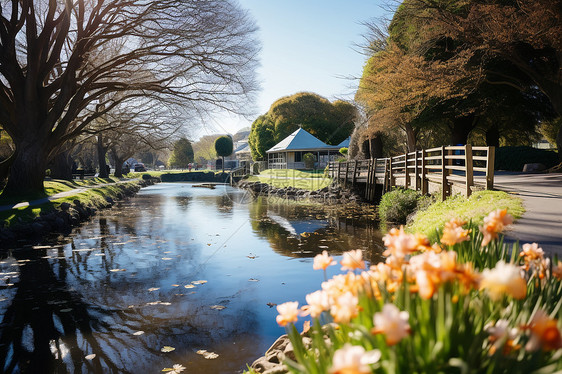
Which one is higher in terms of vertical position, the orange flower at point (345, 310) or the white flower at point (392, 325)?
the white flower at point (392, 325)

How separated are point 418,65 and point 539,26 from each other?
5677 mm

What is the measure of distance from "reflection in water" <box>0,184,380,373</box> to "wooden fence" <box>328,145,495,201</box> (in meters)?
2.93

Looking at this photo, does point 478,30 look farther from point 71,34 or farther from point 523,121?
point 71,34

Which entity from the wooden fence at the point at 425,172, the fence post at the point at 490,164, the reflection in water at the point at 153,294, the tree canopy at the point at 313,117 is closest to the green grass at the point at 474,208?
the fence post at the point at 490,164

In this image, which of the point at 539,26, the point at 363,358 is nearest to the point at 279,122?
Result: the point at 539,26

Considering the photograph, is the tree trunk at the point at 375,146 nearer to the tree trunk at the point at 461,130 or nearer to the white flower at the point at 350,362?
the tree trunk at the point at 461,130

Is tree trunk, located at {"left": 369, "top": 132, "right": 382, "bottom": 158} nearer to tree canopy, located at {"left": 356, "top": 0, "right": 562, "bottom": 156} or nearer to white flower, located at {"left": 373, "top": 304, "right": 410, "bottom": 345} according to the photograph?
tree canopy, located at {"left": 356, "top": 0, "right": 562, "bottom": 156}

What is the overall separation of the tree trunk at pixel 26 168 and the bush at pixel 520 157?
83.1 ft

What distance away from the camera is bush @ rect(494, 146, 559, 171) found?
22.4 m

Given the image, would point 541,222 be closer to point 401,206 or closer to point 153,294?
point 153,294

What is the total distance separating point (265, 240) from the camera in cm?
1268

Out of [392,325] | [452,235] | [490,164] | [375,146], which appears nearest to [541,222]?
[490,164]

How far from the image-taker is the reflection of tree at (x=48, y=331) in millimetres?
4664

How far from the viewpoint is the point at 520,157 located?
2356cm
